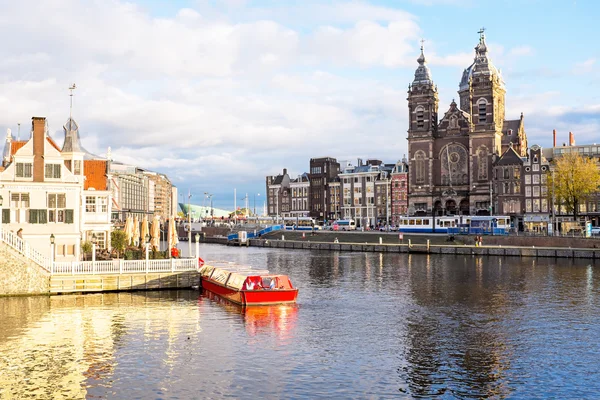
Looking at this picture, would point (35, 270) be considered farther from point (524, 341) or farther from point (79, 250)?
point (524, 341)

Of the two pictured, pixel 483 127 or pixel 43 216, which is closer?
pixel 43 216

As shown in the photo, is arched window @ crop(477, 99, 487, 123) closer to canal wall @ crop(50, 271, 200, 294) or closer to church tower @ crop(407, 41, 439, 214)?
church tower @ crop(407, 41, 439, 214)

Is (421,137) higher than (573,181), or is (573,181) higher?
(421,137)

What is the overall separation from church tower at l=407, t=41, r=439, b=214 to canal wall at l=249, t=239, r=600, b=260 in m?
38.7

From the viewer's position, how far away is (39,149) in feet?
188

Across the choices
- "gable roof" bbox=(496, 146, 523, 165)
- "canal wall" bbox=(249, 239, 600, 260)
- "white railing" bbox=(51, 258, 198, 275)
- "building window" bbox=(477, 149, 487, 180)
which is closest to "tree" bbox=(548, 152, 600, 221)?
"gable roof" bbox=(496, 146, 523, 165)

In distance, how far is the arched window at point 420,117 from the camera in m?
169

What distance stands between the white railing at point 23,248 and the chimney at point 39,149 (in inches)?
327

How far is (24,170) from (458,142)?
414 feet

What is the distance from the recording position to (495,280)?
69.8 meters

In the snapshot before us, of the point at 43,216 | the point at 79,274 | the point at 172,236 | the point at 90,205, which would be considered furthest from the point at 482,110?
the point at 79,274

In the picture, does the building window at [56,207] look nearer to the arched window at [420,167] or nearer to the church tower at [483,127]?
the church tower at [483,127]

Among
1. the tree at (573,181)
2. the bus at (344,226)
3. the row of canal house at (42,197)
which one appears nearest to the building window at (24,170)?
the row of canal house at (42,197)

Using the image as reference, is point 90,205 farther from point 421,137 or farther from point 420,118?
point 420,118
